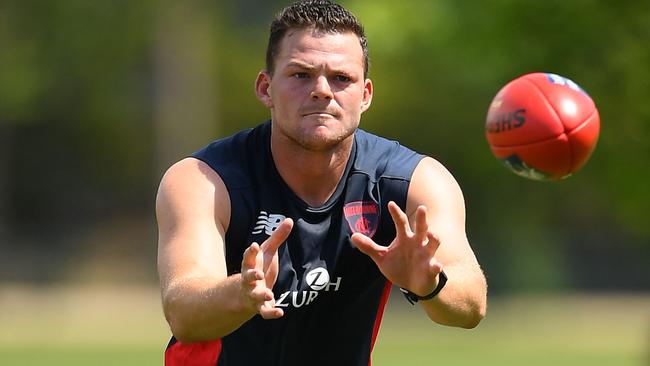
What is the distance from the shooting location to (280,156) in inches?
277

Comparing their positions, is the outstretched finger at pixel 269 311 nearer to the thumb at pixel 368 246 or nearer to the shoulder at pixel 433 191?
the thumb at pixel 368 246

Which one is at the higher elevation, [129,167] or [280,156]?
[280,156]

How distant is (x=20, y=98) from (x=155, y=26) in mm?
4716

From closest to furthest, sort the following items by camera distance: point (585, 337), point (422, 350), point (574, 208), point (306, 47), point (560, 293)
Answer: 1. point (306, 47)
2. point (422, 350)
3. point (585, 337)
4. point (560, 293)
5. point (574, 208)

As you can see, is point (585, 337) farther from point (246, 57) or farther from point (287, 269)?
point (246, 57)

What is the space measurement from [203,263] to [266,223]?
2.01ft

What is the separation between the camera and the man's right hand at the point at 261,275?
5.65m

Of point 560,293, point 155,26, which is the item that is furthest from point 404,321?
point 155,26

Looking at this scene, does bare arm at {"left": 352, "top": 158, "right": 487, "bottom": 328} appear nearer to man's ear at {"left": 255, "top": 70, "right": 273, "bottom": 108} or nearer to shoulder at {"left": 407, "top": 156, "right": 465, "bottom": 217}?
shoulder at {"left": 407, "top": 156, "right": 465, "bottom": 217}

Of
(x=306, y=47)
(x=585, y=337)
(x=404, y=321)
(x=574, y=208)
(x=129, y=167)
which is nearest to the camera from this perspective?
(x=306, y=47)

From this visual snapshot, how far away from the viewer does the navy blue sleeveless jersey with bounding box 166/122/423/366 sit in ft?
22.4

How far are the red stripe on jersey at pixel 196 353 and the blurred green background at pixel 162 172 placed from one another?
9162 mm

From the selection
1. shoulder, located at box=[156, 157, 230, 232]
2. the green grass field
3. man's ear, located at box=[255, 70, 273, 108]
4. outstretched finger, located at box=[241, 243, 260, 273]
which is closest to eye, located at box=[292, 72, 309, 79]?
man's ear, located at box=[255, 70, 273, 108]

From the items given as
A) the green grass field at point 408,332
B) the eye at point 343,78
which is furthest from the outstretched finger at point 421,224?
the green grass field at point 408,332
